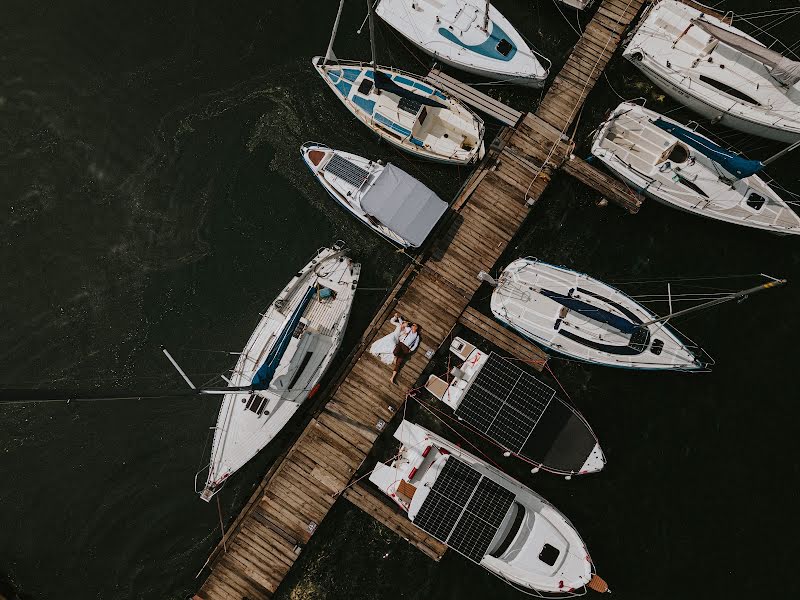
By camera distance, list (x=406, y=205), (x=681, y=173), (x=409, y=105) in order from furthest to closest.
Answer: (x=409, y=105), (x=681, y=173), (x=406, y=205)

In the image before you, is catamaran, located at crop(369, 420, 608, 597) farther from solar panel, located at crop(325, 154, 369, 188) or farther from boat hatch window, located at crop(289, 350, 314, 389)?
solar panel, located at crop(325, 154, 369, 188)

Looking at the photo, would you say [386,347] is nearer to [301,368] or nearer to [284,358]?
[301,368]

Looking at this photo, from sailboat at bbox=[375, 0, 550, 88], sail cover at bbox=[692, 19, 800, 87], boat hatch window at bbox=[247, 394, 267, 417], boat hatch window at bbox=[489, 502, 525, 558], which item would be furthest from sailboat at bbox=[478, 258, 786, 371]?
boat hatch window at bbox=[247, 394, 267, 417]

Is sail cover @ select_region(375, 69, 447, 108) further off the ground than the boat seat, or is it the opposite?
sail cover @ select_region(375, 69, 447, 108)

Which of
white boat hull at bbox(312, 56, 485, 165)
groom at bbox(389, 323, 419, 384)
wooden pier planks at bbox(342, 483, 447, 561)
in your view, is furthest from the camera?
white boat hull at bbox(312, 56, 485, 165)

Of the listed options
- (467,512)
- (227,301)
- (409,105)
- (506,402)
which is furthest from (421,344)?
(409,105)

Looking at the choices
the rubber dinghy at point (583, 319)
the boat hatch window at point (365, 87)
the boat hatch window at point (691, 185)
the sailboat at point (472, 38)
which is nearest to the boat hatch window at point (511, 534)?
the rubber dinghy at point (583, 319)

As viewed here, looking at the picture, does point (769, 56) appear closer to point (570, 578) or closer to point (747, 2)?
point (747, 2)
